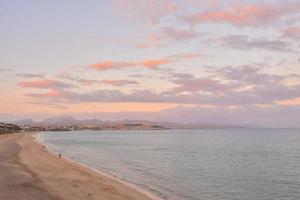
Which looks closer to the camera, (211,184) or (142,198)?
(142,198)

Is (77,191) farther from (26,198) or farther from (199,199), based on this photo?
(199,199)

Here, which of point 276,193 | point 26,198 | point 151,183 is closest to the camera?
point 26,198

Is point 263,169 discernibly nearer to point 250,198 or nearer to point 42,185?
point 250,198

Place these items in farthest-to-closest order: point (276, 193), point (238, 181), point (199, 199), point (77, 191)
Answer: point (238, 181), point (276, 193), point (199, 199), point (77, 191)

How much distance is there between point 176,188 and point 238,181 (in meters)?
8.75

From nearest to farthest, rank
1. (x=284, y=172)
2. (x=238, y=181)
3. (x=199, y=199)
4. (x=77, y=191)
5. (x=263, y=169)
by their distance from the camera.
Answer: (x=77, y=191) → (x=199, y=199) → (x=238, y=181) → (x=284, y=172) → (x=263, y=169)

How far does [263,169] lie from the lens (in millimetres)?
53094

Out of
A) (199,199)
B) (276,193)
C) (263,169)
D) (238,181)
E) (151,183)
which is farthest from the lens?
(263,169)

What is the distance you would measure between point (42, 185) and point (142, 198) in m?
7.07

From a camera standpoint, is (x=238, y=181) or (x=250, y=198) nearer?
(x=250, y=198)

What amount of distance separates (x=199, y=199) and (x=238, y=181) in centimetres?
1209

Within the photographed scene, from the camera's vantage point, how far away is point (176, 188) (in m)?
35.0

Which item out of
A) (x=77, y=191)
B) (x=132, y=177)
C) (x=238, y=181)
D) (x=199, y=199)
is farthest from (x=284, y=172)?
(x=77, y=191)

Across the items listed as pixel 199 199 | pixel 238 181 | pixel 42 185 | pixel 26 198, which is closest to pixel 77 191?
pixel 42 185
